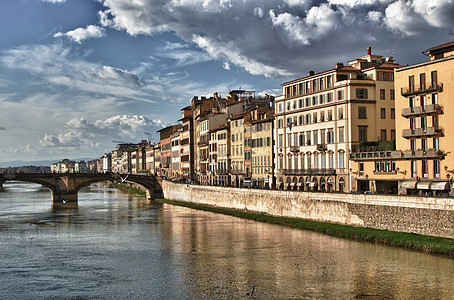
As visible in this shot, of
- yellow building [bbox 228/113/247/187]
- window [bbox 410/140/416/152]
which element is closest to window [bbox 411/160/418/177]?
window [bbox 410/140/416/152]

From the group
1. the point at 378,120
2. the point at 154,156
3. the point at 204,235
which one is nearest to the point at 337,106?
the point at 378,120

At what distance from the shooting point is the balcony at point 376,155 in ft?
154

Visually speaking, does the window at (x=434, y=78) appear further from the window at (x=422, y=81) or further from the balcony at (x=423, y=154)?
the balcony at (x=423, y=154)

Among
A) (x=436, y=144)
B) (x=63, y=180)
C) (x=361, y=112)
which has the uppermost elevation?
(x=361, y=112)

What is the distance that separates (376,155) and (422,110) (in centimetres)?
708

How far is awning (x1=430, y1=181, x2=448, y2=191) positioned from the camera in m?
41.6

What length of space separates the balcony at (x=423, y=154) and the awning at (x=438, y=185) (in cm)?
205

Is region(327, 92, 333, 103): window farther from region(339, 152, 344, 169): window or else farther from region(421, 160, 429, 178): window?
region(421, 160, 429, 178): window

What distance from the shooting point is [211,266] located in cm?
3200

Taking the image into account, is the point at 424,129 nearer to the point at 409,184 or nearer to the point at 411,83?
the point at 411,83

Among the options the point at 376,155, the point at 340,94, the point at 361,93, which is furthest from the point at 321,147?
the point at 376,155

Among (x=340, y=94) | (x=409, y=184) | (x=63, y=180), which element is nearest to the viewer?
(x=409, y=184)

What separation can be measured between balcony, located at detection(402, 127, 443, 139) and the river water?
1173 cm

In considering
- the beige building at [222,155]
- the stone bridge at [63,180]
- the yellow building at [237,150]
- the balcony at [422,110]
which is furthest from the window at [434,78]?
the stone bridge at [63,180]
